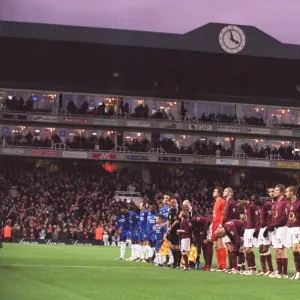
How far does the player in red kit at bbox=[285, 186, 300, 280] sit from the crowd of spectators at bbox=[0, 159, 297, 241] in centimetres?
2474

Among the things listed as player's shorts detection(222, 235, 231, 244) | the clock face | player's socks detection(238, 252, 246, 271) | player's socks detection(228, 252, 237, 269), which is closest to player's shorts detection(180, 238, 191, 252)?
player's shorts detection(222, 235, 231, 244)

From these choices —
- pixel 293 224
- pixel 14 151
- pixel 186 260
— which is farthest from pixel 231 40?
pixel 293 224

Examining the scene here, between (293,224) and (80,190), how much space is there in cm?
3844

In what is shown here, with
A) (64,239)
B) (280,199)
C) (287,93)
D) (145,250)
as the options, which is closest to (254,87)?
(287,93)

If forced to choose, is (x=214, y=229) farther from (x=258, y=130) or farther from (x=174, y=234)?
(x=258, y=130)

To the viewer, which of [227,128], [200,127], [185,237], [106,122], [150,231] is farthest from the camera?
[227,128]

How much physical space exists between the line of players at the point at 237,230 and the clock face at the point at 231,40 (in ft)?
120

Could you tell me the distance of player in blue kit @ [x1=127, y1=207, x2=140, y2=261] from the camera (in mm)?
23719

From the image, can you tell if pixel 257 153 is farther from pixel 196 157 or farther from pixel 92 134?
pixel 92 134

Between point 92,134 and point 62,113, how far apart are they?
343cm

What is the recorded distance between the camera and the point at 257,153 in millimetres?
62625

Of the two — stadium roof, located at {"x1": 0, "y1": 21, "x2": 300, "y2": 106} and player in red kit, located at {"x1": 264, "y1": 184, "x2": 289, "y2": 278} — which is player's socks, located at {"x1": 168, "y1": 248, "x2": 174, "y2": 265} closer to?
player in red kit, located at {"x1": 264, "y1": 184, "x2": 289, "y2": 278}

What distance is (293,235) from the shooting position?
51.8 ft

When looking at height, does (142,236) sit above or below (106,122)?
below
